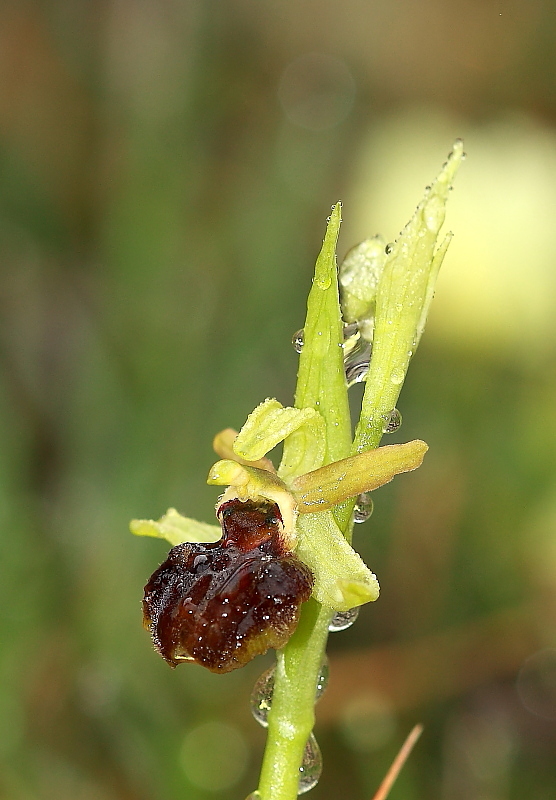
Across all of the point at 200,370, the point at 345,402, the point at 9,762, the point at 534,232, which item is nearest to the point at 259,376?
the point at 200,370

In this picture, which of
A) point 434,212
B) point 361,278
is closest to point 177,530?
point 361,278

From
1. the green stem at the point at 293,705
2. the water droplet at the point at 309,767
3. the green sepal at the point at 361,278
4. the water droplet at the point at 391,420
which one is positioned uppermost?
the green sepal at the point at 361,278

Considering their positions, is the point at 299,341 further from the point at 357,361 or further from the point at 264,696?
the point at 264,696

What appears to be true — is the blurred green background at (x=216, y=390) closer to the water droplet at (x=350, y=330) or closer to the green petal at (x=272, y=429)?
the green petal at (x=272, y=429)

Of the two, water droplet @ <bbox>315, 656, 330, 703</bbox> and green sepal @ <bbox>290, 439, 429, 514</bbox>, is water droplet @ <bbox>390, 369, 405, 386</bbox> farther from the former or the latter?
water droplet @ <bbox>315, 656, 330, 703</bbox>

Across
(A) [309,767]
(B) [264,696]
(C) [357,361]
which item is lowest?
(A) [309,767]

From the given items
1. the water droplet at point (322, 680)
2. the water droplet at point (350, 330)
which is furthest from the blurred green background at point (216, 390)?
the water droplet at point (350, 330)

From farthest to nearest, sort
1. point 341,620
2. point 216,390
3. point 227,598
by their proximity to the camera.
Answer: point 216,390, point 341,620, point 227,598
